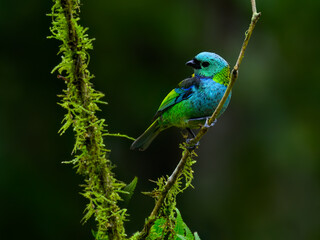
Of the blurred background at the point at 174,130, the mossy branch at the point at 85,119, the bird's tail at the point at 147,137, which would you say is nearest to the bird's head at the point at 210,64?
the bird's tail at the point at 147,137

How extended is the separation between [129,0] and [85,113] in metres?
5.30

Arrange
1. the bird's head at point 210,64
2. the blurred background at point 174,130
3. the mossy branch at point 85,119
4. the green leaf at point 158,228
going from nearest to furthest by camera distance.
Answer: the mossy branch at point 85,119, the green leaf at point 158,228, the bird's head at point 210,64, the blurred background at point 174,130

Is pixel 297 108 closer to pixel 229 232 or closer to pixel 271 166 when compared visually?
pixel 271 166

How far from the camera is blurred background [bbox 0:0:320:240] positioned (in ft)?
20.7

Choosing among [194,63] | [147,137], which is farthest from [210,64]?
[147,137]

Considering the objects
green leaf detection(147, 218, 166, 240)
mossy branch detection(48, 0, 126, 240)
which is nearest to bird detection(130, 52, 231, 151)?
green leaf detection(147, 218, 166, 240)

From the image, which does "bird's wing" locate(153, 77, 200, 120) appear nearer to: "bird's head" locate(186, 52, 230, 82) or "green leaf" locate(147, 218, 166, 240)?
"bird's head" locate(186, 52, 230, 82)

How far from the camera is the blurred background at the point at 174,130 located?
6.32 meters

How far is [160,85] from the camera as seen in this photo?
675cm

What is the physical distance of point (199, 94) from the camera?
2992mm

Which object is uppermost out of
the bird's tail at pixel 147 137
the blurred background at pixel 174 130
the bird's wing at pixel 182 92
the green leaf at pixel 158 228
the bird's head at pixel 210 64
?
the bird's head at pixel 210 64

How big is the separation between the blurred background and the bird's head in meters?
3.40

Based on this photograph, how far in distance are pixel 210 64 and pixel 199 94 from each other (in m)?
0.19

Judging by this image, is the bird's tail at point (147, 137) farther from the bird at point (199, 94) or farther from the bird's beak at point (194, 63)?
the bird's beak at point (194, 63)
